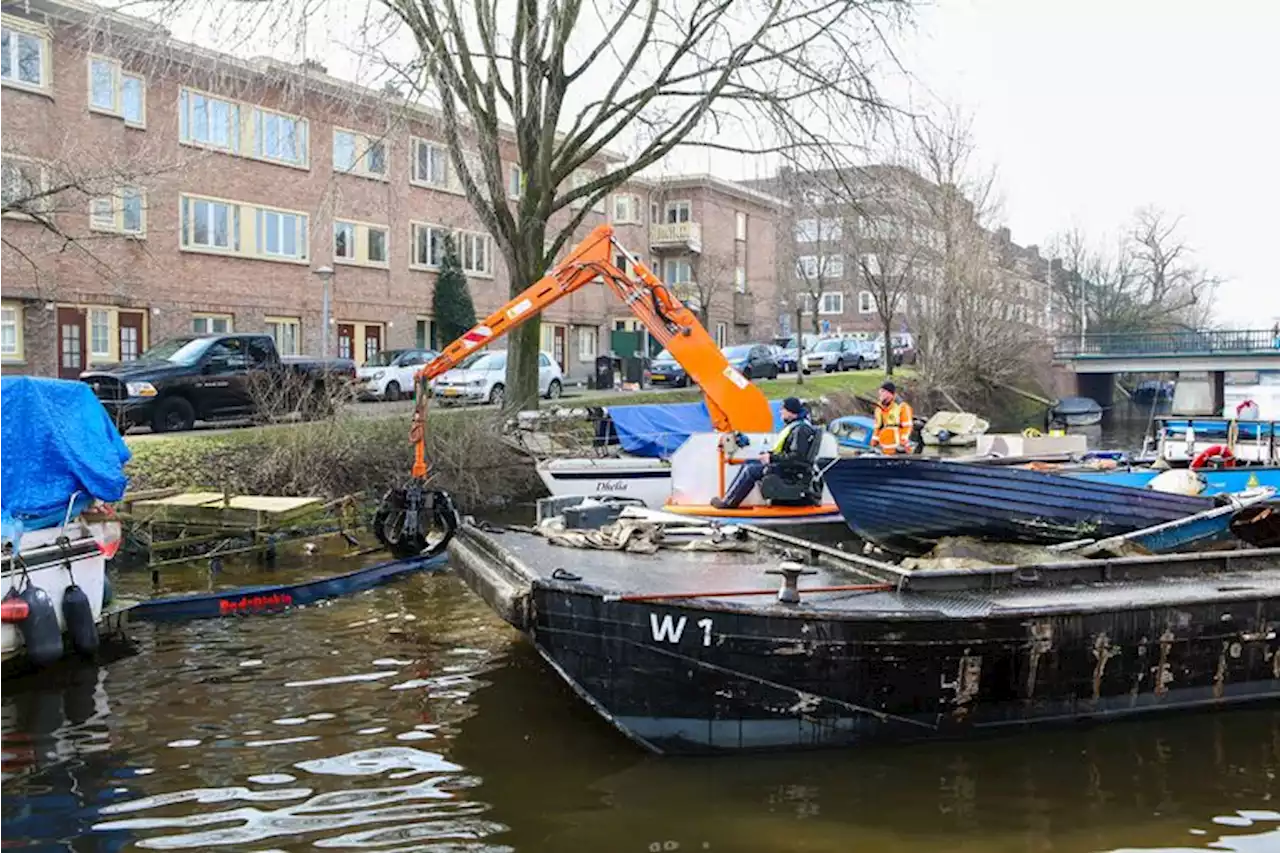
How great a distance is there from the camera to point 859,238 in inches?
1427

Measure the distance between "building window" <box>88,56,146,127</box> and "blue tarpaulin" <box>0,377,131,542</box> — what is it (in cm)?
2002

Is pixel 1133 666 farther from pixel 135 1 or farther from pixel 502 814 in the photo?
pixel 135 1

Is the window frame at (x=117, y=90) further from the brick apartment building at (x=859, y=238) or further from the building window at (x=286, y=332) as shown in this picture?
the brick apartment building at (x=859, y=238)

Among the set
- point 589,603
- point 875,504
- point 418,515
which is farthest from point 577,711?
point 418,515

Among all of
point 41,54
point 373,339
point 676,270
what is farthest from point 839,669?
point 676,270

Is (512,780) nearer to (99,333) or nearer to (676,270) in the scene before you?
(99,333)

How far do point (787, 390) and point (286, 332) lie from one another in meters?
16.0

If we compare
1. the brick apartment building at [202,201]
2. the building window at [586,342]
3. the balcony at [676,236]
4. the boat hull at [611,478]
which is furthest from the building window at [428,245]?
the boat hull at [611,478]

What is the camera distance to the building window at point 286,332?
32531mm

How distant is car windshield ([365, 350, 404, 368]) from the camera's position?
3083 centimetres

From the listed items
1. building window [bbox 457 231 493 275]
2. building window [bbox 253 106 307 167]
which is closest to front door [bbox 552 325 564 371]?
building window [bbox 457 231 493 275]

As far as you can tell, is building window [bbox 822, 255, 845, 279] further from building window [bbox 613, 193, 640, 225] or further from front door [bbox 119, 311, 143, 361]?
front door [bbox 119, 311, 143, 361]

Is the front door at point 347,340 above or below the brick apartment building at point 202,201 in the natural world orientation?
below

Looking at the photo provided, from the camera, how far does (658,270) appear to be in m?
52.6
